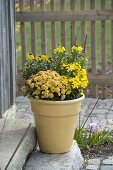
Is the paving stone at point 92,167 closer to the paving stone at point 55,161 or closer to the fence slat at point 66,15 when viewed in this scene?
the paving stone at point 55,161

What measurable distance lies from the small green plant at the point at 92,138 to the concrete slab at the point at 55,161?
1.71 feet

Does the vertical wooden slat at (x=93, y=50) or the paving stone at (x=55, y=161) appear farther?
the vertical wooden slat at (x=93, y=50)

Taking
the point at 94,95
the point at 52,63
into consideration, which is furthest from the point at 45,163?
the point at 94,95

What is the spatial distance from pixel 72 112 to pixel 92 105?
2.80 m

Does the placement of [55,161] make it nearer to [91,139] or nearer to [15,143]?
[15,143]

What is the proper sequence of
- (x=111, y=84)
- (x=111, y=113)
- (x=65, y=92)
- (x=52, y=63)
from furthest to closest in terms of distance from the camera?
(x=111, y=84) → (x=111, y=113) → (x=52, y=63) → (x=65, y=92)

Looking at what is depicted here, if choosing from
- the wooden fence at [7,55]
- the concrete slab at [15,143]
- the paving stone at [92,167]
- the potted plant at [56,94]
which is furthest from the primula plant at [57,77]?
the wooden fence at [7,55]

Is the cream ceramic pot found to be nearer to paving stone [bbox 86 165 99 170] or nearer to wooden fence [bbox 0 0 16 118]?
paving stone [bbox 86 165 99 170]

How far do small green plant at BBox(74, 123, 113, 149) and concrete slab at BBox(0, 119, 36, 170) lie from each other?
2.03 feet

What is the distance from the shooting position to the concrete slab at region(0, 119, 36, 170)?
461 cm

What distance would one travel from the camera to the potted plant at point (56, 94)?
4.98 m

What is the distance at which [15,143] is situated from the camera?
5.01 m

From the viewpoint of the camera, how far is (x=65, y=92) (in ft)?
16.4

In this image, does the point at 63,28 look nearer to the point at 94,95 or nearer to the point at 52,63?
the point at 94,95
